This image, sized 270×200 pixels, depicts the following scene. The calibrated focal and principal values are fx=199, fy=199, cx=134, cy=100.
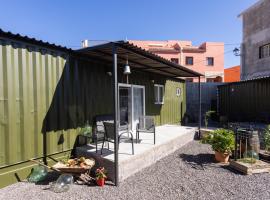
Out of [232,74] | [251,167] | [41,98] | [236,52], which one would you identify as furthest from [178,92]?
[232,74]

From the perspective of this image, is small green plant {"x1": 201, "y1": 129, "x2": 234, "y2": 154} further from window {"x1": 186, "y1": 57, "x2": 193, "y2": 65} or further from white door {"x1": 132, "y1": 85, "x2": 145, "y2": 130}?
window {"x1": 186, "y1": 57, "x2": 193, "y2": 65}

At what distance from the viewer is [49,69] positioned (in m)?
4.46

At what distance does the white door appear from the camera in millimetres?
7142

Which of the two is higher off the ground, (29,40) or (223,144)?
(29,40)

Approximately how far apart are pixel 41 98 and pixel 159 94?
5744 mm

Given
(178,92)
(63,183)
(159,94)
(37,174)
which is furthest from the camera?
(178,92)

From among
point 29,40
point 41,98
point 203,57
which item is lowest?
point 41,98

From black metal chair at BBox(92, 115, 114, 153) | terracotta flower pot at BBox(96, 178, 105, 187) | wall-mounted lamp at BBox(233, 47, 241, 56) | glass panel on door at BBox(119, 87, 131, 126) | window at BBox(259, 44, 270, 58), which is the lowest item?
terracotta flower pot at BBox(96, 178, 105, 187)

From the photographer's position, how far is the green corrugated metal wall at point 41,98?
371cm

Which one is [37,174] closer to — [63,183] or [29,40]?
[63,183]

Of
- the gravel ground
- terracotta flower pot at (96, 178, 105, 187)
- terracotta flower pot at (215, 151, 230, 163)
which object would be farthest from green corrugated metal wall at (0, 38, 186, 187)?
terracotta flower pot at (215, 151, 230, 163)

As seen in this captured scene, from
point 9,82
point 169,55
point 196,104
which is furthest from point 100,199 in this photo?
point 169,55

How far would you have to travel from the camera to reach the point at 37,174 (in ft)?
13.0

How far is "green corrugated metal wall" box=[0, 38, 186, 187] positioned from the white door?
1319mm
